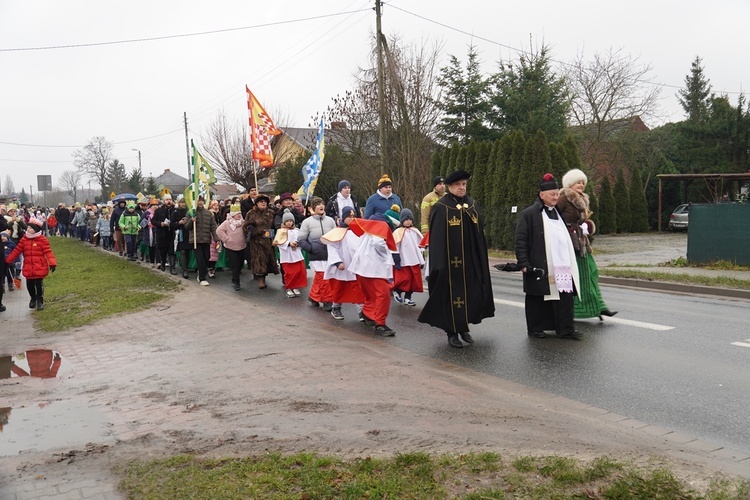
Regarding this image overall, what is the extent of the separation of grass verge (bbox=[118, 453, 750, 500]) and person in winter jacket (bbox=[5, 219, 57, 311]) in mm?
9356

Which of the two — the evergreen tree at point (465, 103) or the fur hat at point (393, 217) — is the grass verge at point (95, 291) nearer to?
the fur hat at point (393, 217)

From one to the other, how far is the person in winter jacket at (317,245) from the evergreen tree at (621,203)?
2536cm

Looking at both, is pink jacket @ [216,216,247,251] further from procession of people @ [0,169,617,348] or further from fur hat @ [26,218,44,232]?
fur hat @ [26,218,44,232]

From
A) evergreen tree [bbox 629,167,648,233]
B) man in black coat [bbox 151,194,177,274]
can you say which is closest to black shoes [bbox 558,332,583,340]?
man in black coat [bbox 151,194,177,274]

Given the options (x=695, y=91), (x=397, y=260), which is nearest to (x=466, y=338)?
(x=397, y=260)

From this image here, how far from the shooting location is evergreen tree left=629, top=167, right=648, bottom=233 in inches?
1357

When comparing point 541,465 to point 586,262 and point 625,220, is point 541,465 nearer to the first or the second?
point 586,262

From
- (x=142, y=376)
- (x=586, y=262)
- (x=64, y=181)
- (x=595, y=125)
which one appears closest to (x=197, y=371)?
(x=142, y=376)

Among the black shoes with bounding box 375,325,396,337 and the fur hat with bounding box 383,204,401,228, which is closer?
the black shoes with bounding box 375,325,396,337

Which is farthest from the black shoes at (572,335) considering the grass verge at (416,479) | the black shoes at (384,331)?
the grass verge at (416,479)

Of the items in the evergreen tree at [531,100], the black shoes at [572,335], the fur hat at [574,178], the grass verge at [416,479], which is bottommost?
the grass verge at [416,479]

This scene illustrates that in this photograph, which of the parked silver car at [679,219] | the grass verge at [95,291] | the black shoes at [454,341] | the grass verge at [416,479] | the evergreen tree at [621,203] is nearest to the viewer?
the grass verge at [416,479]

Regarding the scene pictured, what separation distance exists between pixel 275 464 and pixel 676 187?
36441 mm

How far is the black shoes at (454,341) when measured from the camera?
7.97 meters
